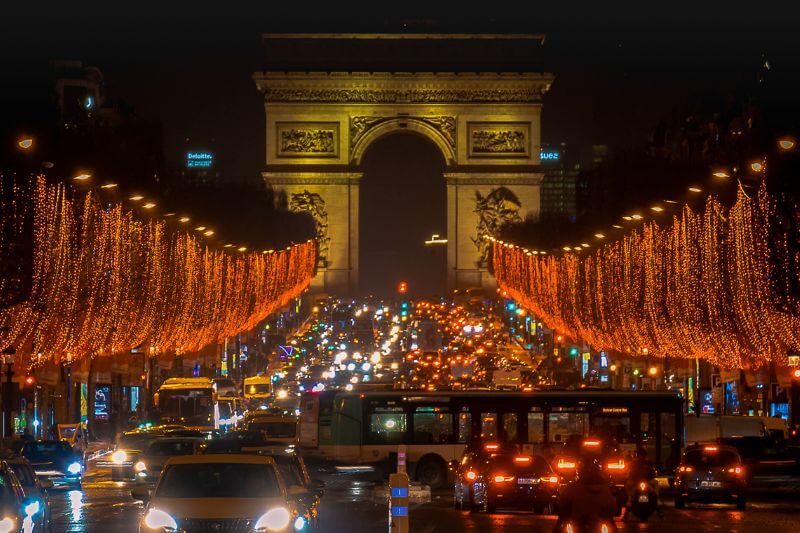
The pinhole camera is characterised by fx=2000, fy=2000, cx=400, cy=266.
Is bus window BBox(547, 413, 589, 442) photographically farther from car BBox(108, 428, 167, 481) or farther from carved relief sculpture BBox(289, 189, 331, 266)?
carved relief sculpture BBox(289, 189, 331, 266)

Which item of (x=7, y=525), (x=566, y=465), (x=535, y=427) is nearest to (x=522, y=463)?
(x=566, y=465)

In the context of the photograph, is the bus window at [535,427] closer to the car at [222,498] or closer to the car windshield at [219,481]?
the car at [222,498]

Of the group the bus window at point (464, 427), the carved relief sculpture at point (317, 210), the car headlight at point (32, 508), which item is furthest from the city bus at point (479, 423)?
the carved relief sculpture at point (317, 210)

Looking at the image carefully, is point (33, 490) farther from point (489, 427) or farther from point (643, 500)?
point (489, 427)

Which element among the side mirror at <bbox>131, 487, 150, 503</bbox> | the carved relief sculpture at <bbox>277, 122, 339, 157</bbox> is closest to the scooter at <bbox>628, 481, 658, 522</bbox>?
the side mirror at <bbox>131, 487, 150, 503</bbox>

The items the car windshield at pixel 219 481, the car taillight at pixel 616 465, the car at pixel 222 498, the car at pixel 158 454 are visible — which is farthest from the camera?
the car at pixel 158 454

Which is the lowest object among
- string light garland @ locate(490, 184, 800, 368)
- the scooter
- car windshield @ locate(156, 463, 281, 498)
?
the scooter

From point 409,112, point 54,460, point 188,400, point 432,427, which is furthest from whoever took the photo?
point 409,112
